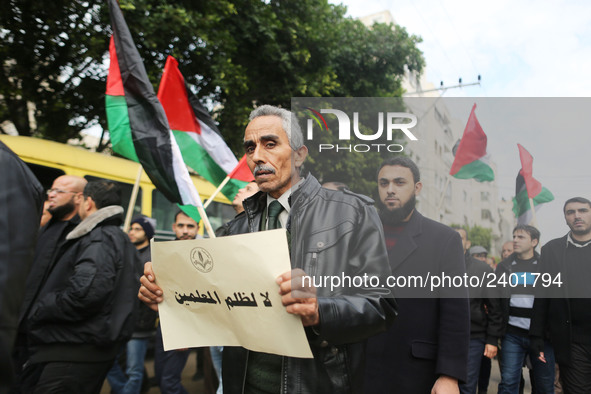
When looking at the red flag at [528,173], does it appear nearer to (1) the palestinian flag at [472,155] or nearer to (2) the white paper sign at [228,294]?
(1) the palestinian flag at [472,155]

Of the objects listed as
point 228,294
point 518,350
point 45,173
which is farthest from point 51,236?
point 518,350

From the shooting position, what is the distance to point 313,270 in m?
1.53

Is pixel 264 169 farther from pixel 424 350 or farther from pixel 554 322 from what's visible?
pixel 554 322

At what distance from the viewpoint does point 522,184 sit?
1741 mm

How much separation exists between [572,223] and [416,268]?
623 mm

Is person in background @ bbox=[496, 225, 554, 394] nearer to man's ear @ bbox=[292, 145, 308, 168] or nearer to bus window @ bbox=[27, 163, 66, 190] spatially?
man's ear @ bbox=[292, 145, 308, 168]

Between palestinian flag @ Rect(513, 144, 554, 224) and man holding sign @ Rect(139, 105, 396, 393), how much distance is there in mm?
566

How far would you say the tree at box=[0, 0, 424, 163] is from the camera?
23.5ft

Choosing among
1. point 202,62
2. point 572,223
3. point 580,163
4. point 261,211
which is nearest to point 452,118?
point 580,163

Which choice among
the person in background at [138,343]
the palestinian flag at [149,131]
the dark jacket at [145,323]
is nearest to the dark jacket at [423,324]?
the palestinian flag at [149,131]

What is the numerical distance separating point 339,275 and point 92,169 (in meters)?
6.43

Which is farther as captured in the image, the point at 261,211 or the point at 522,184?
the point at 261,211

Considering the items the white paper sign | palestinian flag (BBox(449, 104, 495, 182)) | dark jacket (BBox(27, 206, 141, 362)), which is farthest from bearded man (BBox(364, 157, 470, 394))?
dark jacket (BBox(27, 206, 141, 362))

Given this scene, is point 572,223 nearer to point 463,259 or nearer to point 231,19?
point 463,259
